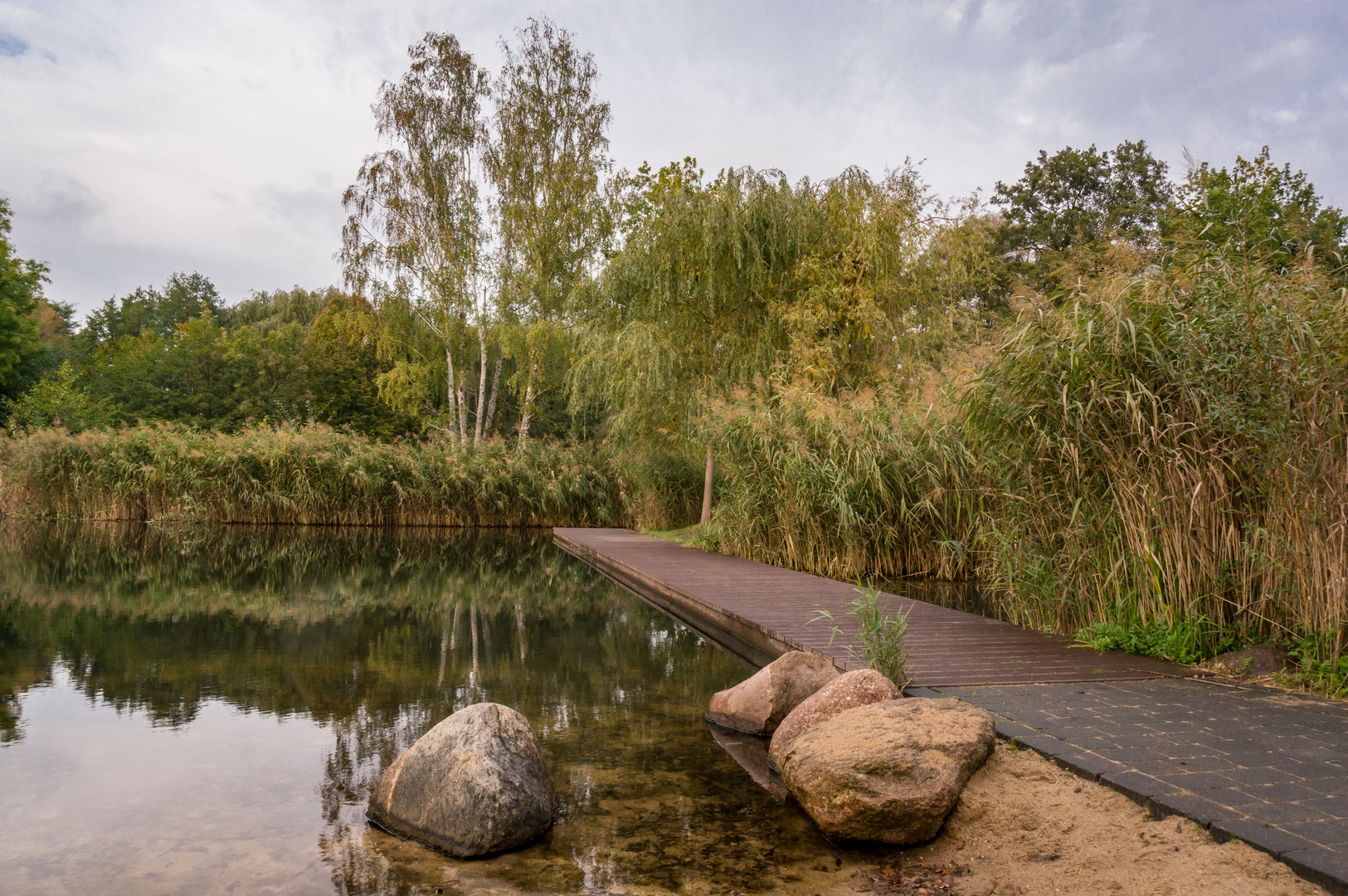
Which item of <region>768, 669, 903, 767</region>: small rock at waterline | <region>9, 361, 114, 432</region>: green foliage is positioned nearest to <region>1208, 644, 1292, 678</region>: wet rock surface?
<region>768, 669, 903, 767</region>: small rock at waterline

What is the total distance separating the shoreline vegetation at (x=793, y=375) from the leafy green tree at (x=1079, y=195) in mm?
114

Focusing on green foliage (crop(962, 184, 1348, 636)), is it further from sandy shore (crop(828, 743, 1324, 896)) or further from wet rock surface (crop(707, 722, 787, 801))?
wet rock surface (crop(707, 722, 787, 801))

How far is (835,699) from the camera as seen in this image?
3402 mm

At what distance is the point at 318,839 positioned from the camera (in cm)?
270

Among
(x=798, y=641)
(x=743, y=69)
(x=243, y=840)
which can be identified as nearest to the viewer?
(x=243, y=840)

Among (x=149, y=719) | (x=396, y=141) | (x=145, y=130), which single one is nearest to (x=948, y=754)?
(x=149, y=719)

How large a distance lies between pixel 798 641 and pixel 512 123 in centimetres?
1922

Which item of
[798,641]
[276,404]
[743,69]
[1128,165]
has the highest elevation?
[1128,165]

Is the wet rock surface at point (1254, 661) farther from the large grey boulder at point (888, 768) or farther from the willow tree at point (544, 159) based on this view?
the willow tree at point (544, 159)

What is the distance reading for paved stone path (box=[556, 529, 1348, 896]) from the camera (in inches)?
84.0

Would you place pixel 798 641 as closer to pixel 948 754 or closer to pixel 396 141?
pixel 948 754

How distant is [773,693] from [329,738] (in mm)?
2209

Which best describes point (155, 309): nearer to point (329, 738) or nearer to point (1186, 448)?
point (329, 738)

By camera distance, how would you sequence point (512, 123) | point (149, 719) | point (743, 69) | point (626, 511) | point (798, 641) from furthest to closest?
point (512, 123)
point (626, 511)
point (743, 69)
point (798, 641)
point (149, 719)
